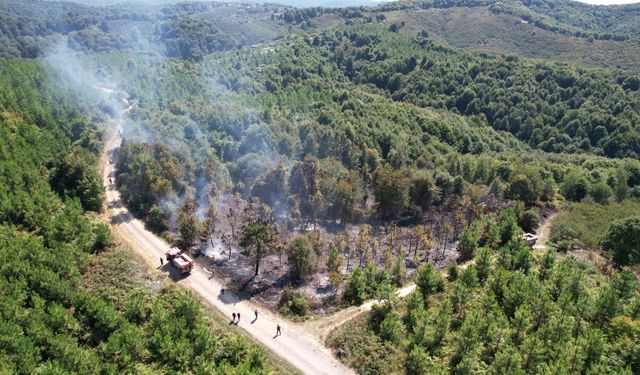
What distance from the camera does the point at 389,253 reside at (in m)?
60.3

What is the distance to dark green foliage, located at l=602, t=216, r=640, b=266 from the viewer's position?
5628 cm

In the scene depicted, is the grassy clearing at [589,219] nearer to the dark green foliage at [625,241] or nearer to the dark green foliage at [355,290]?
the dark green foliage at [625,241]

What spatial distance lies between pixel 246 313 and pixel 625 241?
158 feet

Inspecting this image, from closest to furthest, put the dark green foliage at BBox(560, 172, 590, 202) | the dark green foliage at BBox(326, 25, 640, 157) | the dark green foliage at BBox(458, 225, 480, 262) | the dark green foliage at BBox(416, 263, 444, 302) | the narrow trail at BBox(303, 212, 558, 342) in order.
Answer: the narrow trail at BBox(303, 212, 558, 342) < the dark green foliage at BBox(416, 263, 444, 302) < the dark green foliage at BBox(458, 225, 480, 262) < the dark green foliage at BBox(560, 172, 590, 202) < the dark green foliage at BBox(326, 25, 640, 157)

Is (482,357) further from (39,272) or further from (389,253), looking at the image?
(39,272)

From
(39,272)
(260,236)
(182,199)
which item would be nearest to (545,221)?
(260,236)

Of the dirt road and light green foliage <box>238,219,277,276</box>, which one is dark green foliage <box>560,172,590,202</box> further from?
the dirt road

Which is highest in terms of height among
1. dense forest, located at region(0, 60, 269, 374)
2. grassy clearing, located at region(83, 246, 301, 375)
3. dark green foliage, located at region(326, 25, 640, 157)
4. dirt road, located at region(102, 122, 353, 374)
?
dense forest, located at region(0, 60, 269, 374)

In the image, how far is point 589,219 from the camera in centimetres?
7075

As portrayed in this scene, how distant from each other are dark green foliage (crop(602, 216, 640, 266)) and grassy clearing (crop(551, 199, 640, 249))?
5.06 metres

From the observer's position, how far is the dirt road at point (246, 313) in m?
43.7

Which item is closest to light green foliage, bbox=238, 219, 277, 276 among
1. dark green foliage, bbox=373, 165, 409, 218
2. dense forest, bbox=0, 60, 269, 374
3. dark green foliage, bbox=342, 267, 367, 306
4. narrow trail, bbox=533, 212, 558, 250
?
dense forest, bbox=0, 60, 269, 374

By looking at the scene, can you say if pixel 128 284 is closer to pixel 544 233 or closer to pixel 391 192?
pixel 391 192

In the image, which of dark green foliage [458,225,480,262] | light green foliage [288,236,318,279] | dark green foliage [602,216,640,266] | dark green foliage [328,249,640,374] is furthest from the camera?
dark green foliage [458,225,480,262]
